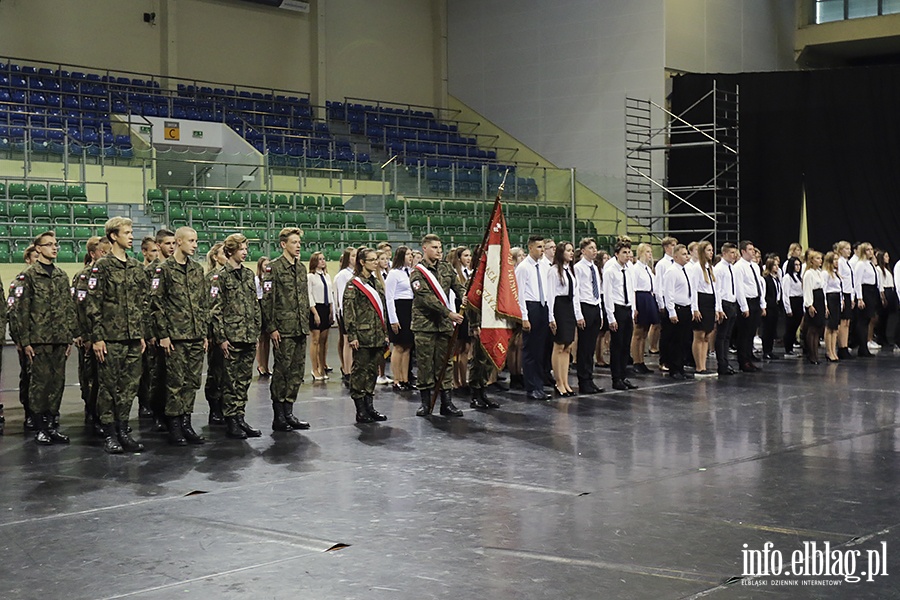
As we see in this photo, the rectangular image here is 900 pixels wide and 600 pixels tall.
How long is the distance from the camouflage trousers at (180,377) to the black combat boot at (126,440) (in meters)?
0.38

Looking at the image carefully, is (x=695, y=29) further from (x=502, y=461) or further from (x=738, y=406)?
(x=502, y=461)

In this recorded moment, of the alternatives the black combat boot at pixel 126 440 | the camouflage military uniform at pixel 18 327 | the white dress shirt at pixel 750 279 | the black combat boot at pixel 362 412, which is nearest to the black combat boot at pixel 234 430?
the black combat boot at pixel 126 440

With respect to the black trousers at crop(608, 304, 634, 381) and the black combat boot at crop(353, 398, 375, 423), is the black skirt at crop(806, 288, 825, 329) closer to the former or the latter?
the black trousers at crop(608, 304, 634, 381)

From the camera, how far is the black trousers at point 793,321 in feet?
54.5

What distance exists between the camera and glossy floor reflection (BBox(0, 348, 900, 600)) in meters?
4.82

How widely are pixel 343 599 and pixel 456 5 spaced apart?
92.6ft

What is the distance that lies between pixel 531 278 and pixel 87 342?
4714 mm

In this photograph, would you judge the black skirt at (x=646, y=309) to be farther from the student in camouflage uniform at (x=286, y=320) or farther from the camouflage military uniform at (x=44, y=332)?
the camouflage military uniform at (x=44, y=332)

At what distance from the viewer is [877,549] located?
17.0 feet

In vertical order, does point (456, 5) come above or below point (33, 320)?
above

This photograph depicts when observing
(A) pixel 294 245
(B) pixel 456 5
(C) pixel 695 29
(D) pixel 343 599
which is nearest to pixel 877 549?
(D) pixel 343 599

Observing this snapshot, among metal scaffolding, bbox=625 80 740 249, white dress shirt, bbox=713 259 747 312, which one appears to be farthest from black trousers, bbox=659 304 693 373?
metal scaffolding, bbox=625 80 740 249

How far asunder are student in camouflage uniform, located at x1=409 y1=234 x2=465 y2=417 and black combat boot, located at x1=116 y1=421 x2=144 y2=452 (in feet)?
9.38

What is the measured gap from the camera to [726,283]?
45.8 ft
